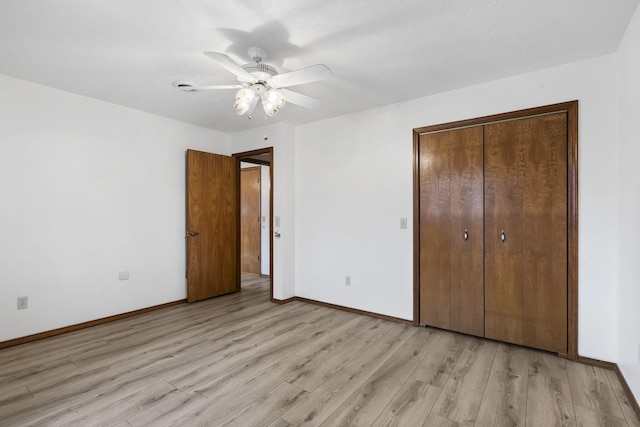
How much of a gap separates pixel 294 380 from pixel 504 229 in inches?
87.6

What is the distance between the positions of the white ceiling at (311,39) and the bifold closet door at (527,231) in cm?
62

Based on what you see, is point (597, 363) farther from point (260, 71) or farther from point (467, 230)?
point (260, 71)

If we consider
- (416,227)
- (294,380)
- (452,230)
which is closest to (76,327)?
(294,380)

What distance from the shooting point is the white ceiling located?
6.13ft

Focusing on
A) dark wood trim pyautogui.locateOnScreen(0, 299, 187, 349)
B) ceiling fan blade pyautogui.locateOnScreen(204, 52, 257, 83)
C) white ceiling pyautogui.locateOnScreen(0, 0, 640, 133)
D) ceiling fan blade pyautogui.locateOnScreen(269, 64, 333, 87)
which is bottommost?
dark wood trim pyautogui.locateOnScreen(0, 299, 187, 349)

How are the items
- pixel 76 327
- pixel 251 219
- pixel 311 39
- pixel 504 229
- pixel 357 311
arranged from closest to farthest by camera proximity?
1. pixel 311 39
2. pixel 504 229
3. pixel 76 327
4. pixel 357 311
5. pixel 251 219

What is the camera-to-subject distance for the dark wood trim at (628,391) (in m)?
1.87

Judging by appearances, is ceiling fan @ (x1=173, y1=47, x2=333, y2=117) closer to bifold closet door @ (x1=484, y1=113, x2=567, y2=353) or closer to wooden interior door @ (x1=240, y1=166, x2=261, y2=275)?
bifold closet door @ (x1=484, y1=113, x2=567, y2=353)

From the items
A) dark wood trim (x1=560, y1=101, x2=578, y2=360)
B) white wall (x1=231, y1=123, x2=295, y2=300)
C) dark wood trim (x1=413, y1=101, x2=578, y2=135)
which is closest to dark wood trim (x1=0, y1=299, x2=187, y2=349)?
white wall (x1=231, y1=123, x2=295, y2=300)

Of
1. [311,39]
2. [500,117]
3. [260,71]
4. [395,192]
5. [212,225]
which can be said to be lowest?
[212,225]

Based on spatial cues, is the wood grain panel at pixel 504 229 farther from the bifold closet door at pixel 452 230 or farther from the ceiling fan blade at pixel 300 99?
the ceiling fan blade at pixel 300 99

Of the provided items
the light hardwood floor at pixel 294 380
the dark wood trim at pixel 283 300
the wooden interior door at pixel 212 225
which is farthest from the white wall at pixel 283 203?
the light hardwood floor at pixel 294 380

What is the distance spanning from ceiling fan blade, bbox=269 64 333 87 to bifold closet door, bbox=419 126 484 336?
1671 mm

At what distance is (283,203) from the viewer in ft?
13.9
